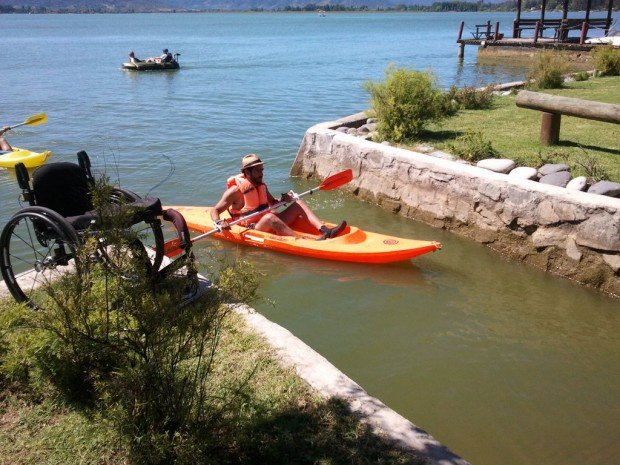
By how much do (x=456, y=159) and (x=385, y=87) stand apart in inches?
86.5

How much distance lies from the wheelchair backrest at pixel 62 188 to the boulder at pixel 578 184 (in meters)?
5.37

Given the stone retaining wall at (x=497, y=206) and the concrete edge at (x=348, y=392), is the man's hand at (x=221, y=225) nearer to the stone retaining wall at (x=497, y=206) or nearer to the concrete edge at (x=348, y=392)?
the concrete edge at (x=348, y=392)

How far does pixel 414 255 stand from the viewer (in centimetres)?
686

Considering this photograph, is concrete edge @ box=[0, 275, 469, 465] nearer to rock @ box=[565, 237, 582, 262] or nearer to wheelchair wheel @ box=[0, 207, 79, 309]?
wheelchair wheel @ box=[0, 207, 79, 309]

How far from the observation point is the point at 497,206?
7.37 m

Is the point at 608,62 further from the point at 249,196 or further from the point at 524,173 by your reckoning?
the point at 249,196

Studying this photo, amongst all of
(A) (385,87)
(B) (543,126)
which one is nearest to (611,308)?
(B) (543,126)

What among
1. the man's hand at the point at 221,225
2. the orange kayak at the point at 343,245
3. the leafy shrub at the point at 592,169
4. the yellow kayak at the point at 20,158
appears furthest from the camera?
the yellow kayak at the point at 20,158

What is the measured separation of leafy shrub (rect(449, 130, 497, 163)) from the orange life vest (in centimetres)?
296

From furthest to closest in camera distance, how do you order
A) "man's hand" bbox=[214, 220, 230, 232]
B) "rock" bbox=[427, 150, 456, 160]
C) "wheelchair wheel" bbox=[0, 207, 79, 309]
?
"rock" bbox=[427, 150, 456, 160] < "man's hand" bbox=[214, 220, 230, 232] < "wheelchair wheel" bbox=[0, 207, 79, 309]

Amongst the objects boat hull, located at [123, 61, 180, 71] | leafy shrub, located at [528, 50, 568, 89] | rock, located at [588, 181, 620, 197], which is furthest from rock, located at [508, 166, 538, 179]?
boat hull, located at [123, 61, 180, 71]

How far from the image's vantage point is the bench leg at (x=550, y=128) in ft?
28.1

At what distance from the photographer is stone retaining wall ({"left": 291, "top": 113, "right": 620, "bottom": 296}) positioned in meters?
6.44

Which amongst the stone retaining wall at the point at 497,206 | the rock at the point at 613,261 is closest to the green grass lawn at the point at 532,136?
the stone retaining wall at the point at 497,206
